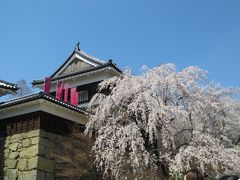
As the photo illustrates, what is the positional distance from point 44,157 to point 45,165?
25 cm

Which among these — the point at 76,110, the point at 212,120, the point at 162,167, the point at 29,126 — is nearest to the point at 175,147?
the point at 162,167

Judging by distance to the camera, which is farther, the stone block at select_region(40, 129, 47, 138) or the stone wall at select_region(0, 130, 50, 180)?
the stone block at select_region(40, 129, 47, 138)

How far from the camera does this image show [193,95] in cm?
1143

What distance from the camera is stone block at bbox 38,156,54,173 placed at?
35.0ft

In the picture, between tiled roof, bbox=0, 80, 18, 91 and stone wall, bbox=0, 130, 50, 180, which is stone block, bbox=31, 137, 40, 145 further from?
tiled roof, bbox=0, 80, 18, 91

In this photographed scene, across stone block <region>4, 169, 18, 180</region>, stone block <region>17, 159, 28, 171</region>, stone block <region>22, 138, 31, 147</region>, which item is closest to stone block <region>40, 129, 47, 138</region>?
stone block <region>22, 138, 31, 147</region>

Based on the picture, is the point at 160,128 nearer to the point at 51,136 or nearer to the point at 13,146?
the point at 51,136

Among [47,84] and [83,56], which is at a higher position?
[83,56]

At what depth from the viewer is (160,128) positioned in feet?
36.1

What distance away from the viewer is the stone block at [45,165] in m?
10.7

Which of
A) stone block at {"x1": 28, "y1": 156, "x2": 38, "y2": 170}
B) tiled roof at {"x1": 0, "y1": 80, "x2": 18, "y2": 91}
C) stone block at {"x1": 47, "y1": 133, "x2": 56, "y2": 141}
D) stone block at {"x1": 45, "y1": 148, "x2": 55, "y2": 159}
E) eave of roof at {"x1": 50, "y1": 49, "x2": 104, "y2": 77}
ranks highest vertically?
eave of roof at {"x1": 50, "y1": 49, "x2": 104, "y2": 77}

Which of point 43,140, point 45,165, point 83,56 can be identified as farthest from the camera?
point 83,56

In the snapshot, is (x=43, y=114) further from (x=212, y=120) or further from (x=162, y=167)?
(x=212, y=120)

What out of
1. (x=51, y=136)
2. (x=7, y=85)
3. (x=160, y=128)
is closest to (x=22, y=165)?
(x=51, y=136)
